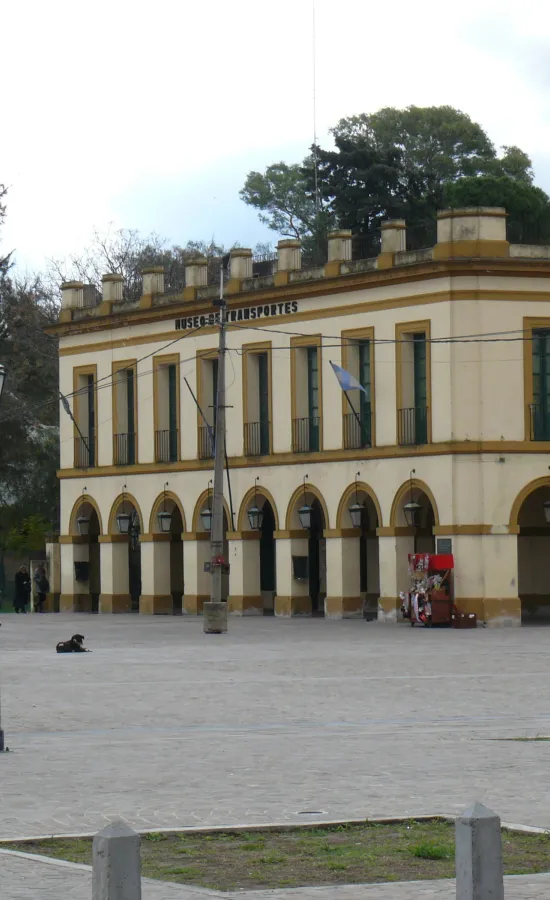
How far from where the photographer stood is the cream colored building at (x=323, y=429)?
46.8 meters

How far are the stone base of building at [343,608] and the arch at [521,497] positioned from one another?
17.6 feet

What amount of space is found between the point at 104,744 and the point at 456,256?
30127 millimetres

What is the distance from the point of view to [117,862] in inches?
285

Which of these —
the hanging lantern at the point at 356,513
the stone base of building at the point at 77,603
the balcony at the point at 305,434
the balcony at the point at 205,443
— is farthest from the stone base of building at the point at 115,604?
the hanging lantern at the point at 356,513

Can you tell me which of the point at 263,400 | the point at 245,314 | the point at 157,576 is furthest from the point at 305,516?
the point at 157,576

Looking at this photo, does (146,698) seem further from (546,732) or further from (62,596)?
(62,596)

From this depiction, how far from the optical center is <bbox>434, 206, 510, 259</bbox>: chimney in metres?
46.6

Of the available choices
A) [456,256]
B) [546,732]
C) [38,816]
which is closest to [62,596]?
[456,256]

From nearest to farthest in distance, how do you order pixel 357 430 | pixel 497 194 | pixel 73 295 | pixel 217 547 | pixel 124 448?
pixel 217 547 → pixel 357 430 → pixel 124 448 → pixel 73 295 → pixel 497 194

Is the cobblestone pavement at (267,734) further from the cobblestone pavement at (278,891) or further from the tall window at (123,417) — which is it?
the tall window at (123,417)

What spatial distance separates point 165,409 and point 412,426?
1113 centimetres

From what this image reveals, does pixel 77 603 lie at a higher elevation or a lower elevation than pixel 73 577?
lower

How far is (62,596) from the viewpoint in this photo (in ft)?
204

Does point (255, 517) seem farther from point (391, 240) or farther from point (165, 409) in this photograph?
point (391, 240)
